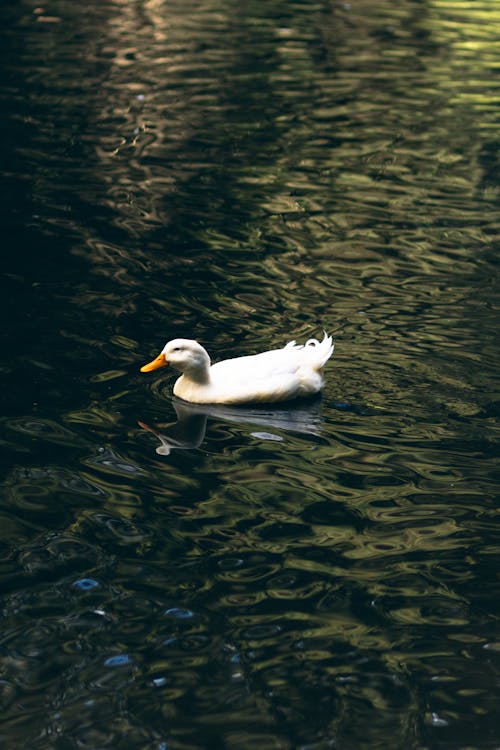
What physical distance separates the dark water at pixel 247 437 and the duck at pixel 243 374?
7.1 inches

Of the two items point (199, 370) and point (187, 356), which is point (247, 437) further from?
point (187, 356)

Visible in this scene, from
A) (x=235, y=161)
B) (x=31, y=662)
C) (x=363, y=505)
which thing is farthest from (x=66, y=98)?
(x=31, y=662)

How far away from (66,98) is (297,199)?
257 inches

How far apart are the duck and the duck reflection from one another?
0.08 metres

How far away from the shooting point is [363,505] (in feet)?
28.5

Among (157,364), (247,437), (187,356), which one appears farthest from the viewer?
(157,364)

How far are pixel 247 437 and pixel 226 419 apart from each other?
435 millimetres

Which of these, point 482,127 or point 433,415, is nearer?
point 433,415

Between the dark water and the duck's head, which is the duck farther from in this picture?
the dark water

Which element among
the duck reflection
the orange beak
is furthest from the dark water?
the orange beak

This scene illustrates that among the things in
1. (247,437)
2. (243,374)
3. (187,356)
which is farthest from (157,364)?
(247,437)

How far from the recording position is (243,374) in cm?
1020

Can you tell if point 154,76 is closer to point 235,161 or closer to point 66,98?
point 66,98

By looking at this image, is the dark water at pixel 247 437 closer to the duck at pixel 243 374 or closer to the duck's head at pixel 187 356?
the duck at pixel 243 374
